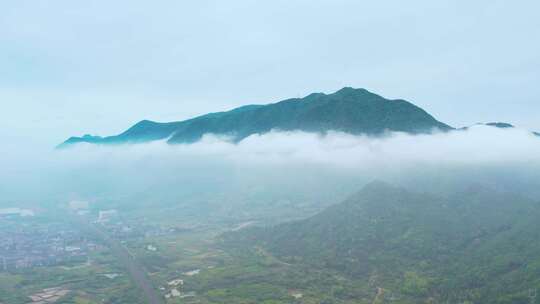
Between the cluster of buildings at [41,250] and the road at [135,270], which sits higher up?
the road at [135,270]

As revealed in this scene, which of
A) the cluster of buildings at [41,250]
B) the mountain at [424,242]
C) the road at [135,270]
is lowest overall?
the cluster of buildings at [41,250]

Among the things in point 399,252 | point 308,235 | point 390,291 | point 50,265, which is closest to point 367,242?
point 399,252

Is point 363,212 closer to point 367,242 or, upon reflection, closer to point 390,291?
point 367,242


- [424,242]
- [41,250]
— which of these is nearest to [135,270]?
[41,250]

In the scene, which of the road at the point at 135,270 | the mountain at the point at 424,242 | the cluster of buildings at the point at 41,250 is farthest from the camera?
the cluster of buildings at the point at 41,250

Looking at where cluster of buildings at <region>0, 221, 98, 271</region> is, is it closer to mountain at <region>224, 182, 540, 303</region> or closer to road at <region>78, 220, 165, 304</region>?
road at <region>78, 220, 165, 304</region>

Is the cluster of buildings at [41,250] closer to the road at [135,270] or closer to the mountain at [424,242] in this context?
the road at [135,270]

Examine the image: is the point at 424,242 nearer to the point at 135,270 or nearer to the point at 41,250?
Answer: the point at 135,270

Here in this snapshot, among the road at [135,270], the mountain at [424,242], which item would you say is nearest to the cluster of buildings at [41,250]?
the road at [135,270]
